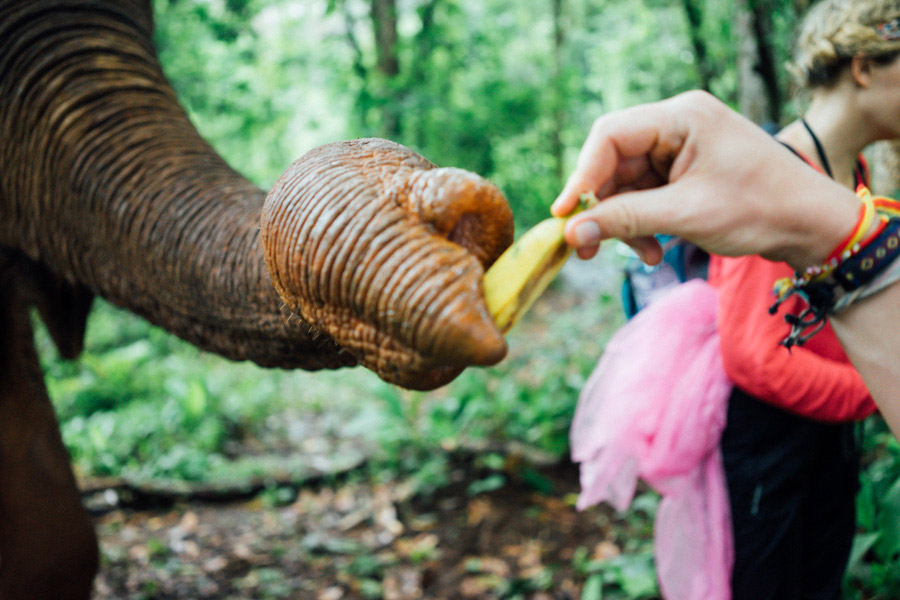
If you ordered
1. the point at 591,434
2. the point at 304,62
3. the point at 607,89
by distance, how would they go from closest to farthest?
1. the point at 591,434
2. the point at 304,62
3. the point at 607,89

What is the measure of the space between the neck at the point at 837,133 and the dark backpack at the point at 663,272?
0.35 meters

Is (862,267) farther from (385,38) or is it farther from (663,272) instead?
(385,38)

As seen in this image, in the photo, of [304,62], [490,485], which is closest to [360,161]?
[490,485]

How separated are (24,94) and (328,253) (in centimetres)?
105

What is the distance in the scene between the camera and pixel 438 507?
3.09 metres

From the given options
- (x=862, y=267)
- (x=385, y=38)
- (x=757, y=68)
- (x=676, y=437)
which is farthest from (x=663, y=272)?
(x=385, y=38)

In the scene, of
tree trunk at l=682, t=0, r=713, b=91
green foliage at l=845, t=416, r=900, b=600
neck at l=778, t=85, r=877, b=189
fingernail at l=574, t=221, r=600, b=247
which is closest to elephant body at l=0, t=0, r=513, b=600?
fingernail at l=574, t=221, r=600, b=247

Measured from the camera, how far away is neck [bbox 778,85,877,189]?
148 cm

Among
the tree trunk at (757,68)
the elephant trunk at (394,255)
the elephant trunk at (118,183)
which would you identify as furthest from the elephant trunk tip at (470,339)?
the tree trunk at (757,68)

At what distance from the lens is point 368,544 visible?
9.36 feet

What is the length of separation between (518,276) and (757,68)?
121 inches

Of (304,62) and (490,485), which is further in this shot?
(304,62)

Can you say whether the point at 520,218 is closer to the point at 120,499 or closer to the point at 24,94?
the point at 120,499

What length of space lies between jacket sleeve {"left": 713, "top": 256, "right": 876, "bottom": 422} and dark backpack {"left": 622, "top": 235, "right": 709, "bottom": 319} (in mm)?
197
